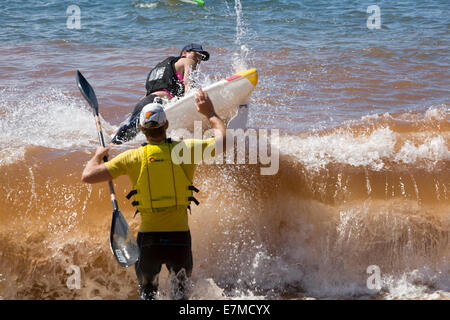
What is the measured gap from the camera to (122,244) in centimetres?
303

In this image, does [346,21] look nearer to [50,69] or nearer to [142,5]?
[142,5]

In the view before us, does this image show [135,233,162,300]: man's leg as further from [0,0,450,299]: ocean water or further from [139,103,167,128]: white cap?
[139,103,167,128]: white cap

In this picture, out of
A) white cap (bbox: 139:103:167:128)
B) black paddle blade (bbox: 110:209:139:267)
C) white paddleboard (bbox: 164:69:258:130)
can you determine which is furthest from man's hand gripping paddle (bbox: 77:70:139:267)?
white paddleboard (bbox: 164:69:258:130)

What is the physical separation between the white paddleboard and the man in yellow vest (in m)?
1.46

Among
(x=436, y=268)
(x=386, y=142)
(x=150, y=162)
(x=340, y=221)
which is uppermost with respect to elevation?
(x=150, y=162)

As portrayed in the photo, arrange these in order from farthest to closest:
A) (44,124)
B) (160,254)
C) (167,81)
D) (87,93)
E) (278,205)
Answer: (44,124) → (167,81) → (278,205) → (87,93) → (160,254)

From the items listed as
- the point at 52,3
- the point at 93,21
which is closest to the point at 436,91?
the point at 93,21

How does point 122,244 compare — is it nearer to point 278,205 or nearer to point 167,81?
point 278,205

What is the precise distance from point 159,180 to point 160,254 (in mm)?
473

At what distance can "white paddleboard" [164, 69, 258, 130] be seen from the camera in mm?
4535

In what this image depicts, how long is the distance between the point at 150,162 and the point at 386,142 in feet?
9.86

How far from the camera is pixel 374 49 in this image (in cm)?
990

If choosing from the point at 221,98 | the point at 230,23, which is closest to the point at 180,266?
the point at 221,98

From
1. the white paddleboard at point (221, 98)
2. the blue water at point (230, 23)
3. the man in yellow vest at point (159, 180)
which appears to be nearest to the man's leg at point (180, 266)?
the man in yellow vest at point (159, 180)
